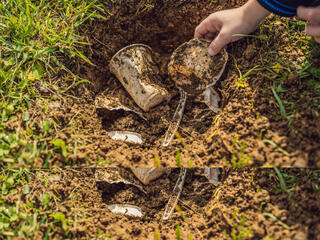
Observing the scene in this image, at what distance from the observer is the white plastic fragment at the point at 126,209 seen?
1709 millimetres

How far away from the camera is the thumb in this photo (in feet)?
5.39

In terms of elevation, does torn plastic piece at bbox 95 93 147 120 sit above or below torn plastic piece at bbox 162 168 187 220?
above

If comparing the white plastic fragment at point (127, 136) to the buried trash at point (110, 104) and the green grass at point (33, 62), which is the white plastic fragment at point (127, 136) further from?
the green grass at point (33, 62)

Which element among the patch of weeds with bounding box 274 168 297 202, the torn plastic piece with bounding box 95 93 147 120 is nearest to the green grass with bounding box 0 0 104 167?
the torn plastic piece with bounding box 95 93 147 120

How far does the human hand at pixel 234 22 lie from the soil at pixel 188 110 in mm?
117

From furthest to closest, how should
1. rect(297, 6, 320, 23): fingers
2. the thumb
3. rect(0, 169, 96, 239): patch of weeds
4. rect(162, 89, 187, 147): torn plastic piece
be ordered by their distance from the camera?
rect(162, 89, 187, 147): torn plastic piece
the thumb
rect(0, 169, 96, 239): patch of weeds
rect(297, 6, 320, 23): fingers

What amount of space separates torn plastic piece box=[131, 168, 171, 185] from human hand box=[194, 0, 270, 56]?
882mm

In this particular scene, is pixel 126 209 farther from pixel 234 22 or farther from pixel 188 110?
pixel 234 22

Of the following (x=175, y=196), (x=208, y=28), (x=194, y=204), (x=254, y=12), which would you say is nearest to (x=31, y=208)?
(x=175, y=196)

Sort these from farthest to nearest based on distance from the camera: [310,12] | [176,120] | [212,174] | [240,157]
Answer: [176,120], [212,174], [240,157], [310,12]

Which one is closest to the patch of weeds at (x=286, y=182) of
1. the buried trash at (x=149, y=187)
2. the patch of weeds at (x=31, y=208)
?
the buried trash at (x=149, y=187)

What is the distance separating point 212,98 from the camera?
1.78m

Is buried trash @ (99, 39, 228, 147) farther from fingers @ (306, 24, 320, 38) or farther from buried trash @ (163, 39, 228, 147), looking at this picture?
fingers @ (306, 24, 320, 38)

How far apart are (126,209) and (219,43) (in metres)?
1.30
